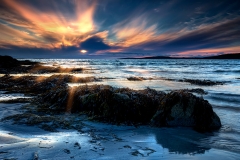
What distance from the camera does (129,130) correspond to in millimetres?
5074

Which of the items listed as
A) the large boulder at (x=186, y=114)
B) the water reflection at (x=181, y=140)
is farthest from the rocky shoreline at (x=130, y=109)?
the water reflection at (x=181, y=140)

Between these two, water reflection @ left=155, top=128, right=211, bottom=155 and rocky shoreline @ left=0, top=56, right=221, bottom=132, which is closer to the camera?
water reflection @ left=155, top=128, right=211, bottom=155

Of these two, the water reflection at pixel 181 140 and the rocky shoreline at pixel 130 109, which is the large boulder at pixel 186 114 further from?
the water reflection at pixel 181 140

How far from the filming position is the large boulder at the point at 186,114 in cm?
539

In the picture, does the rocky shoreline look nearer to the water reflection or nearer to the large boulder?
the large boulder

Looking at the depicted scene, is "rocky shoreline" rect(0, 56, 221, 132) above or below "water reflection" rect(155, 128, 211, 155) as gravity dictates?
above

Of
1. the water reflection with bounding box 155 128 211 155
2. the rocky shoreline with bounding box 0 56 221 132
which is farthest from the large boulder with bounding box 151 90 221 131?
the water reflection with bounding box 155 128 211 155

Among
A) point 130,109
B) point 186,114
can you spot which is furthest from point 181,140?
point 130,109

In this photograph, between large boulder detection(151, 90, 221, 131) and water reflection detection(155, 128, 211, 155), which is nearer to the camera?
water reflection detection(155, 128, 211, 155)

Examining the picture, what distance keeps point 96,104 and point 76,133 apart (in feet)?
6.54

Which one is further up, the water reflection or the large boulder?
the large boulder

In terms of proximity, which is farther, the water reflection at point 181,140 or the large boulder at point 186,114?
the large boulder at point 186,114

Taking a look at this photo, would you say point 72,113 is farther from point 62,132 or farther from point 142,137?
point 142,137

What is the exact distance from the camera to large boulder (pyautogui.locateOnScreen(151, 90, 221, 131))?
5.39 metres
